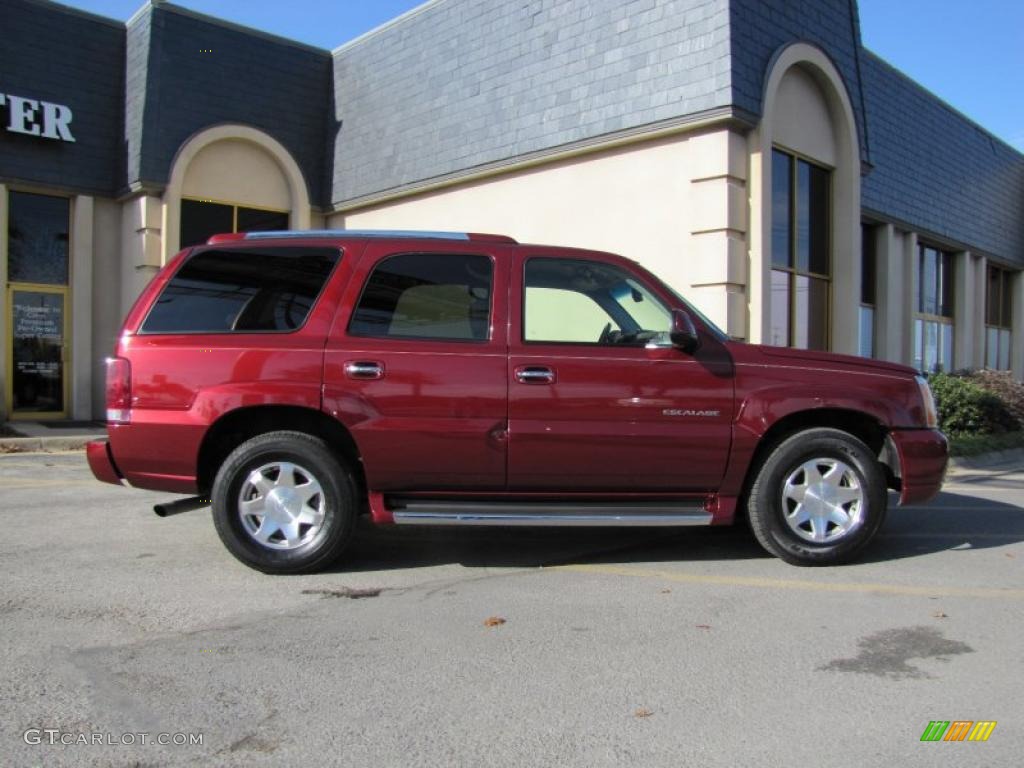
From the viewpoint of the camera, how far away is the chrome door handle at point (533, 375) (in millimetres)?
4922

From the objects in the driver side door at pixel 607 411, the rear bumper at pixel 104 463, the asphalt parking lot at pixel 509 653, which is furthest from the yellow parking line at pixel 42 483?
the driver side door at pixel 607 411

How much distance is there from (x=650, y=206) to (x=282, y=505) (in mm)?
7629

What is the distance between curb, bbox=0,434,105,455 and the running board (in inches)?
331

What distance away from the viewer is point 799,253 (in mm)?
12570

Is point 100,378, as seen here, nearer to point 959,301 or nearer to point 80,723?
point 80,723

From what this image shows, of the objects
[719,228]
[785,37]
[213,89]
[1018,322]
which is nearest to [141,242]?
[213,89]

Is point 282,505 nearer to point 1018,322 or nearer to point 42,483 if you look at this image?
point 42,483

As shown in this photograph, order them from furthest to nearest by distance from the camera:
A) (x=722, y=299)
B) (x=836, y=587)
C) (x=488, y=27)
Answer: (x=488, y=27) < (x=722, y=299) < (x=836, y=587)

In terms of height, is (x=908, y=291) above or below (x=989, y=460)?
above

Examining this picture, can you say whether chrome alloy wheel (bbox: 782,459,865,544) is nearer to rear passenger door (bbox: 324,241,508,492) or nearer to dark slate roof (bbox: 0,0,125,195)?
rear passenger door (bbox: 324,241,508,492)

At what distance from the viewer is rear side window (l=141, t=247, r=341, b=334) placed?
5.05 meters

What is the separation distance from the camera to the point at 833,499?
204 inches

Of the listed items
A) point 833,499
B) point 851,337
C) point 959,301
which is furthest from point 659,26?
point 959,301

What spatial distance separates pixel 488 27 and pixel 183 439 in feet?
33.8
